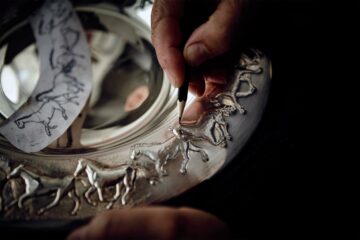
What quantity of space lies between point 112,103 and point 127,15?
0.57 feet

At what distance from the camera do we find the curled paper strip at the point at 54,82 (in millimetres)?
617

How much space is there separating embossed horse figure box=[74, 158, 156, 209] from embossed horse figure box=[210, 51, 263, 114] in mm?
144

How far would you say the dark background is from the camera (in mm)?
532

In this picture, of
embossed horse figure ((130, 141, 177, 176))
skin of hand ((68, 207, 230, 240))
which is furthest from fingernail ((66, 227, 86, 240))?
embossed horse figure ((130, 141, 177, 176))

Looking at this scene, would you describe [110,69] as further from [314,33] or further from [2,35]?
[314,33]

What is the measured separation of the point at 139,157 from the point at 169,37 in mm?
197

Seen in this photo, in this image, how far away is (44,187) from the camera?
52 cm

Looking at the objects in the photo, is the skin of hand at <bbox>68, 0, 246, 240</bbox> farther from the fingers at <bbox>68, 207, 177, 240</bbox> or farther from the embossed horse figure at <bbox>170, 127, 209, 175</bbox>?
the fingers at <bbox>68, 207, 177, 240</bbox>

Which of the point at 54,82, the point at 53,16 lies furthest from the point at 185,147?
the point at 53,16

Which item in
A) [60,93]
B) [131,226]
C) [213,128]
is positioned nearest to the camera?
[131,226]

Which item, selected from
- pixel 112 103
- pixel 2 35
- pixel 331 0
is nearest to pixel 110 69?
pixel 112 103

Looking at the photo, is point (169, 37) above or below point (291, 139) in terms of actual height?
above

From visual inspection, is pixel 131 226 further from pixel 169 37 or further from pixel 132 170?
pixel 169 37

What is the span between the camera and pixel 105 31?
81 centimetres
